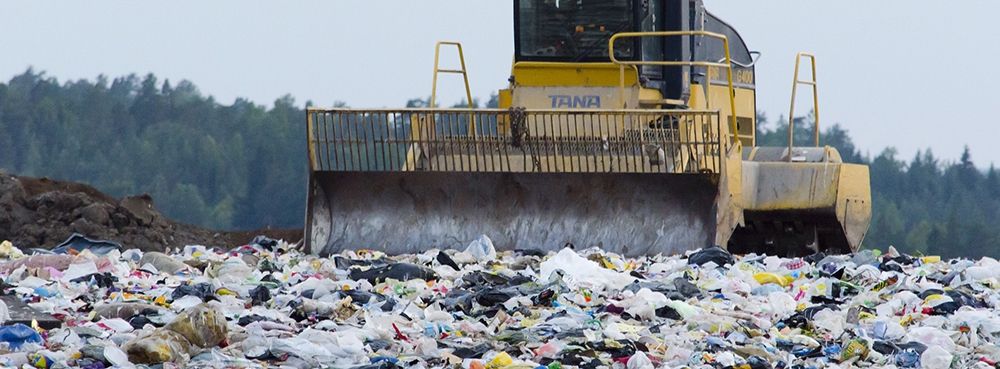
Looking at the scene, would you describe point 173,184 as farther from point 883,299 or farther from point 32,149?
point 883,299

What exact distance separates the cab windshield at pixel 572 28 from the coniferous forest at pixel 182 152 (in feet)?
92.0

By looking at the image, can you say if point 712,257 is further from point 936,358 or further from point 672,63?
point 936,358

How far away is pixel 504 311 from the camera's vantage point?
6340 mm

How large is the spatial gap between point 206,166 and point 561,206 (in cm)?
3582

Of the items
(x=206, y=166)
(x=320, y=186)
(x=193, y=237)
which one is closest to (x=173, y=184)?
(x=206, y=166)

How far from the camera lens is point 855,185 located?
9914 millimetres

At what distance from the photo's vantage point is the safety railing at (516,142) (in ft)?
29.1

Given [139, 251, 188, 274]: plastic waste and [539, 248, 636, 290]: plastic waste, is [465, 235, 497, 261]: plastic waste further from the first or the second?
[139, 251, 188, 274]: plastic waste

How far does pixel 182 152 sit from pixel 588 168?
37.1 metres

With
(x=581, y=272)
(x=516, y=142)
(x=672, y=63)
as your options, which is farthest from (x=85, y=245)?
(x=672, y=63)

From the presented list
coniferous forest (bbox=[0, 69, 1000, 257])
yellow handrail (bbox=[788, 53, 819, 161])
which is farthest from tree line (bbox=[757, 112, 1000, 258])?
yellow handrail (bbox=[788, 53, 819, 161])

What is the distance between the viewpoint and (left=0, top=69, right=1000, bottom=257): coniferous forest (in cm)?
4100

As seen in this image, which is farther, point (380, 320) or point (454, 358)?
point (380, 320)

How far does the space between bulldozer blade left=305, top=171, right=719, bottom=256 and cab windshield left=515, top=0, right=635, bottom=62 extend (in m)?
1.31
